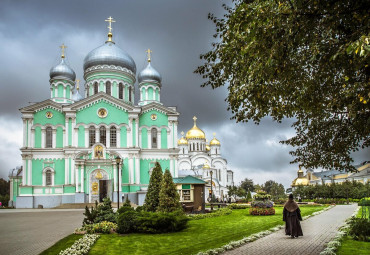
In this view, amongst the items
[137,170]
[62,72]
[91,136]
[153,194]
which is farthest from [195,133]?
[153,194]

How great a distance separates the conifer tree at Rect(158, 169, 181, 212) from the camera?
1817 cm

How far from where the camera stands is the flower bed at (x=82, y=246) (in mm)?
10156

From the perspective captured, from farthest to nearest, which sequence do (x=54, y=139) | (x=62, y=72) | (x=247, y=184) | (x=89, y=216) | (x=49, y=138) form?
1. (x=247, y=184)
2. (x=62, y=72)
3. (x=49, y=138)
4. (x=54, y=139)
5. (x=89, y=216)

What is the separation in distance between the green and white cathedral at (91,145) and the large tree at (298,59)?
30.7 m

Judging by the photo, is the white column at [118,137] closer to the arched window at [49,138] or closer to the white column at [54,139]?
the white column at [54,139]

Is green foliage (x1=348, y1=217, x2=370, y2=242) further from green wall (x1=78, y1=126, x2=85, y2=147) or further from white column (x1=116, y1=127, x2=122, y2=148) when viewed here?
green wall (x1=78, y1=126, x2=85, y2=147)

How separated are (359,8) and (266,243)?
7705 mm

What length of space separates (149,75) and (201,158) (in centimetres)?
2638

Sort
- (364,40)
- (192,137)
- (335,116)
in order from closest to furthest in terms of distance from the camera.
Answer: (364,40) → (335,116) → (192,137)

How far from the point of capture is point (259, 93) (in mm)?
7617

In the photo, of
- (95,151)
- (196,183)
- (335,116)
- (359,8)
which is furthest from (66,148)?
(359,8)

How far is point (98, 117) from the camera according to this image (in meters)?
41.2

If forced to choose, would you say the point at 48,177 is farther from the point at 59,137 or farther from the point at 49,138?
the point at 59,137

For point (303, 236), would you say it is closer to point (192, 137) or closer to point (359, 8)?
point (359, 8)
